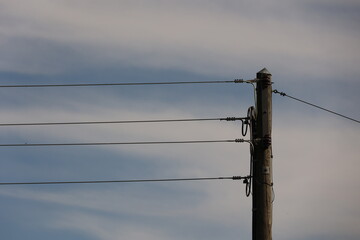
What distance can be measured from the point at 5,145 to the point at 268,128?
20.8ft

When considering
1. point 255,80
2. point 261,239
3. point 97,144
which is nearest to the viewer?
point 261,239

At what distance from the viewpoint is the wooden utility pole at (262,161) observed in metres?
11.8

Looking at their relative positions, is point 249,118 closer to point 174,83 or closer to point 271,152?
point 271,152

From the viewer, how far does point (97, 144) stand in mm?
14242

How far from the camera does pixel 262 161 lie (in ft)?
40.2

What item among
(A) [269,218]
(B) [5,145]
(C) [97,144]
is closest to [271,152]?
(A) [269,218]

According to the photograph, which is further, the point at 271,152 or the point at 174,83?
the point at 174,83

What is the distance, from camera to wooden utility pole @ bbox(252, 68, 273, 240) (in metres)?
11.8

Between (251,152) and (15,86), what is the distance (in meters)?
6.06

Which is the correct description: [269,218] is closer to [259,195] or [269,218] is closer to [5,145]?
[259,195]

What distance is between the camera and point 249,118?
41.8 feet

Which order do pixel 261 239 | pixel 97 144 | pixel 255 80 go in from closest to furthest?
pixel 261 239, pixel 255 80, pixel 97 144

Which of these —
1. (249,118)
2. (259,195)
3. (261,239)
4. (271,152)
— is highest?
(249,118)

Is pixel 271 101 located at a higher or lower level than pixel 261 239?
higher
